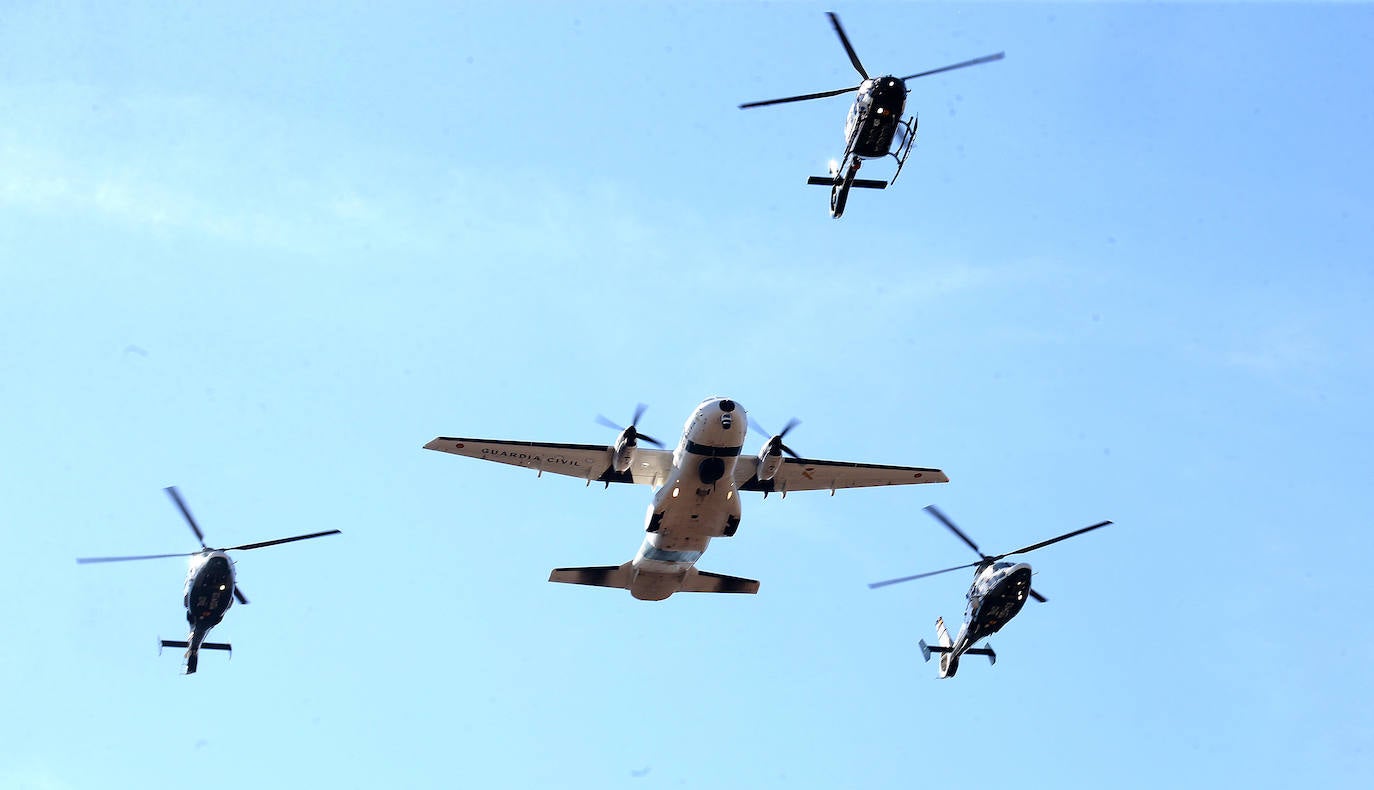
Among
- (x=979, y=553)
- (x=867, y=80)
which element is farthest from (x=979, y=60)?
(x=979, y=553)

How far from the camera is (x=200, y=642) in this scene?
158 ft

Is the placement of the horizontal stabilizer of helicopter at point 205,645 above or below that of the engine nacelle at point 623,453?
below

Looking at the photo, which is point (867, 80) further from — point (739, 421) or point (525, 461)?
point (525, 461)

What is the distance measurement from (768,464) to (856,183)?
31.9 ft

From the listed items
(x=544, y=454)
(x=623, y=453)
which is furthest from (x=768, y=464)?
(x=544, y=454)

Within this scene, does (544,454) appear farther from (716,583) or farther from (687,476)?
(716,583)

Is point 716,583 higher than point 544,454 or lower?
lower

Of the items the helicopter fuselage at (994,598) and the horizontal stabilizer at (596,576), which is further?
the horizontal stabilizer at (596,576)

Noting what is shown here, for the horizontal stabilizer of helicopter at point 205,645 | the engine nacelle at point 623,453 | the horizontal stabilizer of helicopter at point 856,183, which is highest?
the horizontal stabilizer of helicopter at point 856,183

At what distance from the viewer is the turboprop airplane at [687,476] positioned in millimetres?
47312

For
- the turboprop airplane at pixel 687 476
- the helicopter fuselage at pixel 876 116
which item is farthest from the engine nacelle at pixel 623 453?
the helicopter fuselage at pixel 876 116

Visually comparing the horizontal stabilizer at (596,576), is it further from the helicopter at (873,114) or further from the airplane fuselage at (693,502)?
the helicopter at (873,114)

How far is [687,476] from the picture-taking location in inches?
1902

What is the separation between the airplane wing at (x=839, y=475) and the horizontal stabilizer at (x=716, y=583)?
14.4 feet
